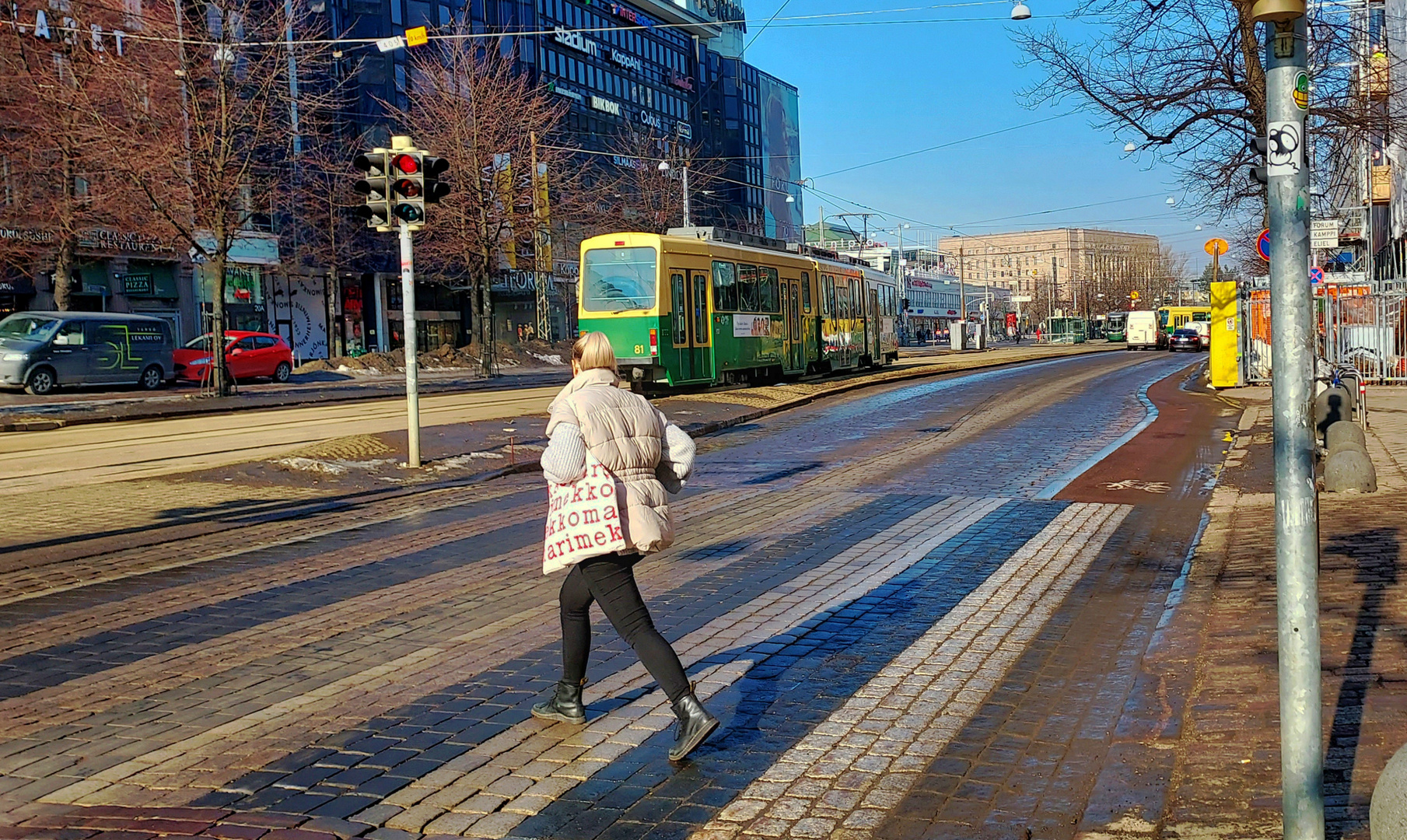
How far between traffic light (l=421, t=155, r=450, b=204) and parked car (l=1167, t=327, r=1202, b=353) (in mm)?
57831

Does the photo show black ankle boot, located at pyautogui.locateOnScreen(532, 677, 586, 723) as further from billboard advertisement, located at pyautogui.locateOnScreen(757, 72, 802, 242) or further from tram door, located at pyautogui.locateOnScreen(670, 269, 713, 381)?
billboard advertisement, located at pyautogui.locateOnScreen(757, 72, 802, 242)

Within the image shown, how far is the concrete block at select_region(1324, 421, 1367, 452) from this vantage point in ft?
37.1

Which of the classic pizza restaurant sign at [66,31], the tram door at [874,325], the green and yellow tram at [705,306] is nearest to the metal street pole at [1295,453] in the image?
the green and yellow tram at [705,306]

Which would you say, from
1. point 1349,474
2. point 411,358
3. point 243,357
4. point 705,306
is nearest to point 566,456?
point 1349,474

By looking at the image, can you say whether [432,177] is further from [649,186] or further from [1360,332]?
[649,186]

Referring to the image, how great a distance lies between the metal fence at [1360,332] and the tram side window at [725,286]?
10.7 meters

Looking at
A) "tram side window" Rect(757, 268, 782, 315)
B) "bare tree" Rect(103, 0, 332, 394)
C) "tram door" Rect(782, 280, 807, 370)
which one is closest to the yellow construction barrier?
"tram side window" Rect(757, 268, 782, 315)

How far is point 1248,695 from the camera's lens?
17.4ft

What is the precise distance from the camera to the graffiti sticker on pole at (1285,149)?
10.9ft

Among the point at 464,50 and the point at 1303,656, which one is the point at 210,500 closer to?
the point at 1303,656

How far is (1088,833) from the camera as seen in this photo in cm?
400

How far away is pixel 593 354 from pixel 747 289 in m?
25.0

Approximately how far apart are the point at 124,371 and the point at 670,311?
15.5m

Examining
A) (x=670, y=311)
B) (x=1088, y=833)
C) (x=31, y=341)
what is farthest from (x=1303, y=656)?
(x=31, y=341)
